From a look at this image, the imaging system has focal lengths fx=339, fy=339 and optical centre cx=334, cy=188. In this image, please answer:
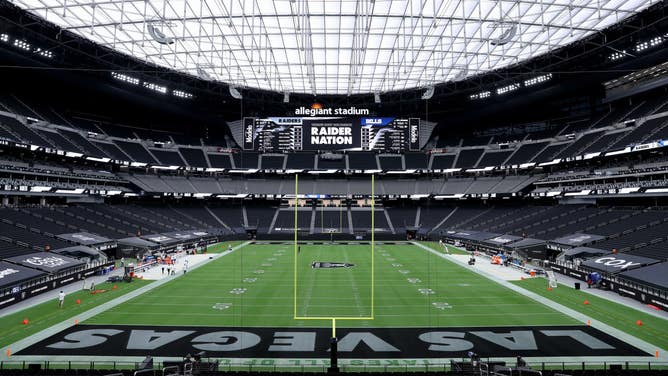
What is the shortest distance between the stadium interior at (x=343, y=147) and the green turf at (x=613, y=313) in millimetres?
180

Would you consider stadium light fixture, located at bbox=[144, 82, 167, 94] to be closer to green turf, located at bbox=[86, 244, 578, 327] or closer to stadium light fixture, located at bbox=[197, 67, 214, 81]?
stadium light fixture, located at bbox=[197, 67, 214, 81]

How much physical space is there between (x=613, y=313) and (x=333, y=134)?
34388 mm

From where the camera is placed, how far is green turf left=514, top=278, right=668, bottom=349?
41.7 ft

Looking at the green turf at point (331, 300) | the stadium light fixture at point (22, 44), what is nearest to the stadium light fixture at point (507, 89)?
the green turf at point (331, 300)

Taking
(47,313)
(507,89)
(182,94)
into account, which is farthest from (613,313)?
(182,94)

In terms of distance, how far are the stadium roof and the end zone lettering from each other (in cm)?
1911

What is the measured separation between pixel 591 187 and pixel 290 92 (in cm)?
3681

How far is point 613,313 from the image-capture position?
15125mm

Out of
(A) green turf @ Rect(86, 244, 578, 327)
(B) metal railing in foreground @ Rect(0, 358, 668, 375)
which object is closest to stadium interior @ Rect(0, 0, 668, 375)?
(B) metal railing in foreground @ Rect(0, 358, 668, 375)

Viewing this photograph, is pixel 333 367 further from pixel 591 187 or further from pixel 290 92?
pixel 290 92

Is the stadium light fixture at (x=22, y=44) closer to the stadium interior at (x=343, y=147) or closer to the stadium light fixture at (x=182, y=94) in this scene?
the stadium interior at (x=343, y=147)

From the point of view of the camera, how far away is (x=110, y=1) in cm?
2231

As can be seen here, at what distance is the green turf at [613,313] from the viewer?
12706 mm

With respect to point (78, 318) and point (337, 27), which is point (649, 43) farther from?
point (78, 318)
